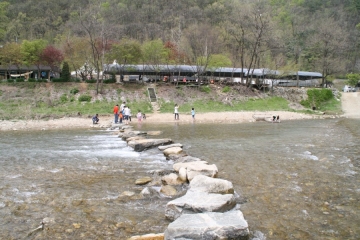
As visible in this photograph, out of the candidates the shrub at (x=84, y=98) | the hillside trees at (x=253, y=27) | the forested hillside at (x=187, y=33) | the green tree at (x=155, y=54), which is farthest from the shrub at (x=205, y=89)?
the shrub at (x=84, y=98)

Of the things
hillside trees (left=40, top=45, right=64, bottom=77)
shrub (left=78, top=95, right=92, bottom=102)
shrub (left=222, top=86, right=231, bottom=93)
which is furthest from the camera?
shrub (left=222, top=86, right=231, bottom=93)

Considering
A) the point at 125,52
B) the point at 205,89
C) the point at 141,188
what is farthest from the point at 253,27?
→ the point at 141,188

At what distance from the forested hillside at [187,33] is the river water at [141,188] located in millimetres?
29623

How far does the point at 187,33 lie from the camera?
5359cm

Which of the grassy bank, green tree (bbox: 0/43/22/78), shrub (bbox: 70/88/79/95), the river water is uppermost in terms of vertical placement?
green tree (bbox: 0/43/22/78)

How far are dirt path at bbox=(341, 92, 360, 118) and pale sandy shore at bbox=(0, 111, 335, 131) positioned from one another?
6274 mm

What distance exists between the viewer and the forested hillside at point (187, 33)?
45178 millimetres

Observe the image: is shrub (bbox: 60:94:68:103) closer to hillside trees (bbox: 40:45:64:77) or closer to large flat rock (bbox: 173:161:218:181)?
hillside trees (bbox: 40:45:64:77)

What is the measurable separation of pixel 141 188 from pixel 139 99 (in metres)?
31.5

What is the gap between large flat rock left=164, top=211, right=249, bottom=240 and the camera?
5223 mm

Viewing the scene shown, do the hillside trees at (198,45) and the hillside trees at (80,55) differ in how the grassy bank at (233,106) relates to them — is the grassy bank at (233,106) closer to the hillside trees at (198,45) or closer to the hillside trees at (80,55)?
the hillside trees at (198,45)

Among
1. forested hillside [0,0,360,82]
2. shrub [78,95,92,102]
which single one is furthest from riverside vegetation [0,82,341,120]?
forested hillside [0,0,360,82]

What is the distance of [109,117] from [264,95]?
24.3 meters

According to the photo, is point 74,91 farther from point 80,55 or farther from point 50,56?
point 50,56
